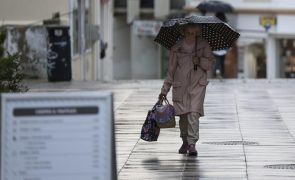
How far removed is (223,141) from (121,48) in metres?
37.0

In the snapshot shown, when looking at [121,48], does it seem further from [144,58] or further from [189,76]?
[189,76]

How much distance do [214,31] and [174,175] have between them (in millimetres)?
2412

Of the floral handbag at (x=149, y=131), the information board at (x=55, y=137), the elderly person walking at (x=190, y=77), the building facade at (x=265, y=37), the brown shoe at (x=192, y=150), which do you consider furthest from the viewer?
the building facade at (x=265, y=37)

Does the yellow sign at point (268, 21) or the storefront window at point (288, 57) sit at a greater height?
the yellow sign at point (268, 21)

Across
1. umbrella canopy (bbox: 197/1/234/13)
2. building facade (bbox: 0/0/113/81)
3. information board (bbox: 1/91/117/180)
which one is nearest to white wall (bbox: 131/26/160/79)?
building facade (bbox: 0/0/113/81)

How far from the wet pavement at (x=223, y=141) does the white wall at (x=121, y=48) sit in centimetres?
2806

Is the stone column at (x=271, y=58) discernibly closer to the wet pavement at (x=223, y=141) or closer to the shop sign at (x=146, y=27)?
the shop sign at (x=146, y=27)

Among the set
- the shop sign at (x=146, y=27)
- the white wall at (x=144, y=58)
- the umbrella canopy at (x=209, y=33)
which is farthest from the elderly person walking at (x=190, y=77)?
the white wall at (x=144, y=58)

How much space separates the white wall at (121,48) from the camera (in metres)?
49.2

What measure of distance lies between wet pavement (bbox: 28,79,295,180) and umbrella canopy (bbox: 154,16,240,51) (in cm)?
135

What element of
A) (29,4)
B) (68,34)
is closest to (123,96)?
(68,34)

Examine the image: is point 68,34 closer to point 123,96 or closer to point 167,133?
point 123,96

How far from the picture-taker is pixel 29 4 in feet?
86.8

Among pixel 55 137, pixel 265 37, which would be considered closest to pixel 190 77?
pixel 55 137
